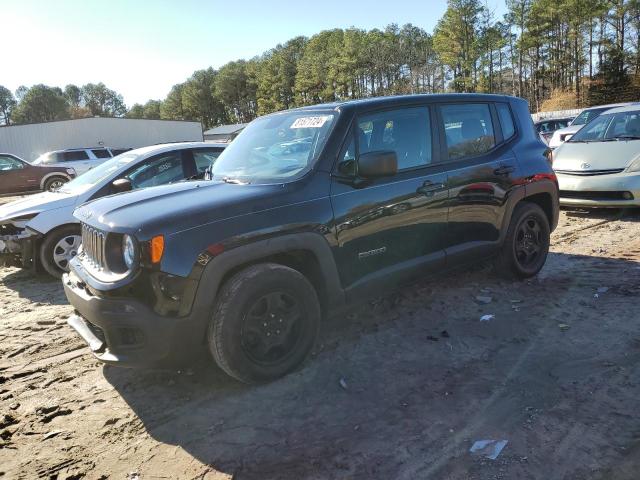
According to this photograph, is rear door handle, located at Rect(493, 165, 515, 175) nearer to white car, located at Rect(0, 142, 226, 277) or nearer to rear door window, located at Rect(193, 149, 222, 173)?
white car, located at Rect(0, 142, 226, 277)

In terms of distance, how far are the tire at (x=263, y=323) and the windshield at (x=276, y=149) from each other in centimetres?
81

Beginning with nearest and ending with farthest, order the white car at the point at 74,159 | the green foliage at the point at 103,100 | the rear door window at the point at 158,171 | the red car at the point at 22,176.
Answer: the rear door window at the point at 158,171 → the red car at the point at 22,176 → the white car at the point at 74,159 → the green foliage at the point at 103,100

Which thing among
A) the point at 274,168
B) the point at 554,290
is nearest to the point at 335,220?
the point at 274,168

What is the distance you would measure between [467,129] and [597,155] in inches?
180

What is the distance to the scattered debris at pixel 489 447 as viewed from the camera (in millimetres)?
2482

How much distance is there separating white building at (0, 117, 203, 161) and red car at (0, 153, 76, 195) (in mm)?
22260

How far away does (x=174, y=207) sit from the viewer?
309 cm

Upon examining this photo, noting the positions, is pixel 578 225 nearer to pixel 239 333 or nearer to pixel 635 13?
pixel 239 333

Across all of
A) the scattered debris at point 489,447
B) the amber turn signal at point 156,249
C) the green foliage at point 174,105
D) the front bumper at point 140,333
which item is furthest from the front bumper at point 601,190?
the green foliage at point 174,105

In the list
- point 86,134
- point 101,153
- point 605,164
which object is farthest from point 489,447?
point 86,134

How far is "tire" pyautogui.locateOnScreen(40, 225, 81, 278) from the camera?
592 cm

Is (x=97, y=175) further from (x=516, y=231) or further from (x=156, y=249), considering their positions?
(x=516, y=231)

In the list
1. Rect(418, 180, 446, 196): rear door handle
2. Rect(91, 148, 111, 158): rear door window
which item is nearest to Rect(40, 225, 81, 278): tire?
Rect(418, 180, 446, 196): rear door handle

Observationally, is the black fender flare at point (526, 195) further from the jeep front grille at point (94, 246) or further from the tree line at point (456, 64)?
the tree line at point (456, 64)
